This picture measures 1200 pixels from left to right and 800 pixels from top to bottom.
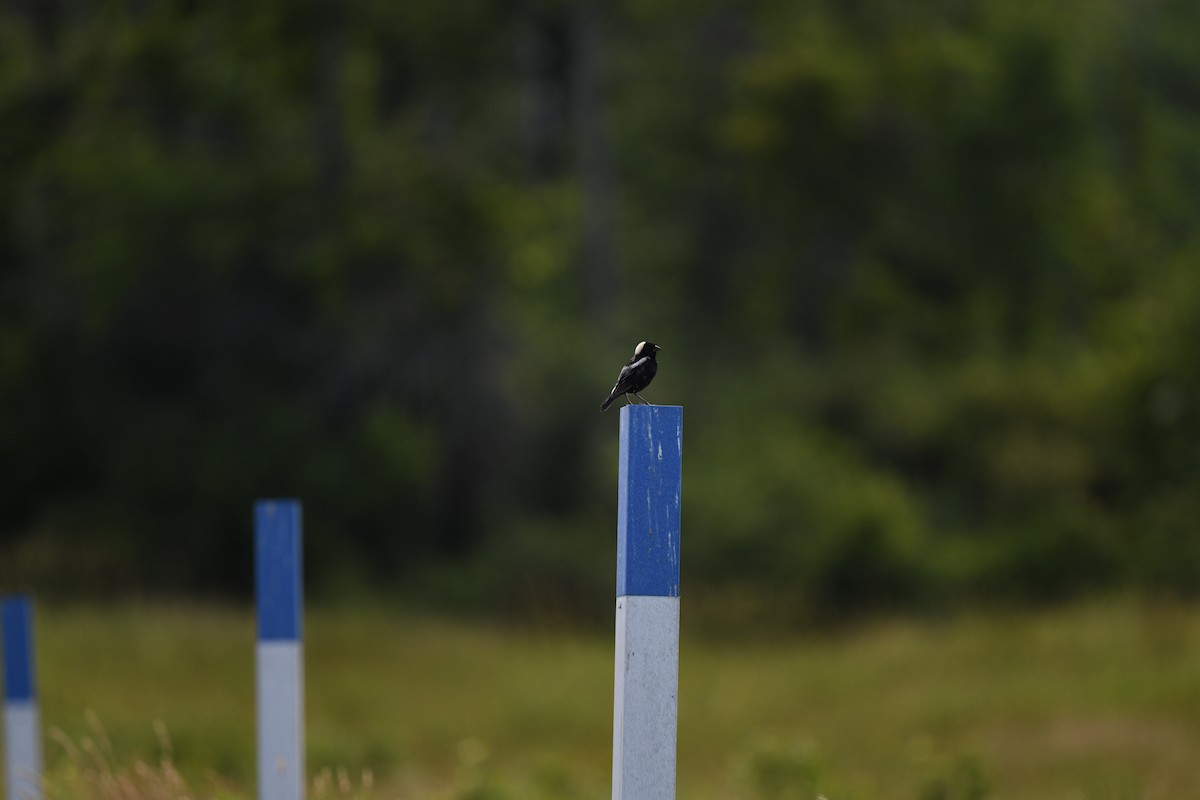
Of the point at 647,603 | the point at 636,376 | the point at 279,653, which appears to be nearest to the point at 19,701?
the point at 279,653

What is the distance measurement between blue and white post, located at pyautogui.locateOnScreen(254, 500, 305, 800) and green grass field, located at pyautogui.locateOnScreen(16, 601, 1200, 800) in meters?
0.98

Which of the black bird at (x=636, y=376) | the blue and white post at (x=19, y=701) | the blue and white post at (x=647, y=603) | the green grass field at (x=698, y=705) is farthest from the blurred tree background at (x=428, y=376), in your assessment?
the blue and white post at (x=647, y=603)

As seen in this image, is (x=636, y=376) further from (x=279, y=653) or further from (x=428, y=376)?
(x=428, y=376)

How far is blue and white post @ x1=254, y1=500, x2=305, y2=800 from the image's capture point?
5.30 metres

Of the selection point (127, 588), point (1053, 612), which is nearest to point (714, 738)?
point (1053, 612)

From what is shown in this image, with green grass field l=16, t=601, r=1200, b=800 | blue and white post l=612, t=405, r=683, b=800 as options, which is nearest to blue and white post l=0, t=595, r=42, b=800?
green grass field l=16, t=601, r=1200, b=800

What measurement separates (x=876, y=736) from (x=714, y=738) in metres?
1.24

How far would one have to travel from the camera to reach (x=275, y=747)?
533 centimetres

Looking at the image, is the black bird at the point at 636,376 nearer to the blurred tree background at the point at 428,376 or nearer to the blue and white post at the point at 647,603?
the blue and white post at the point at 647,603

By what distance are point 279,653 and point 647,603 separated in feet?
6.40

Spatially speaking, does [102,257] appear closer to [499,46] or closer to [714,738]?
[499,46]

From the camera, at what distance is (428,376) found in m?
24.5

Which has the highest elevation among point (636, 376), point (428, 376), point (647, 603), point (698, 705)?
point (428, 376)

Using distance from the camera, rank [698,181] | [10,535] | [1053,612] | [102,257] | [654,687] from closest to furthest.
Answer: [654,687]
[1053,612]
[102,257]
[10,535]
[698,181]
